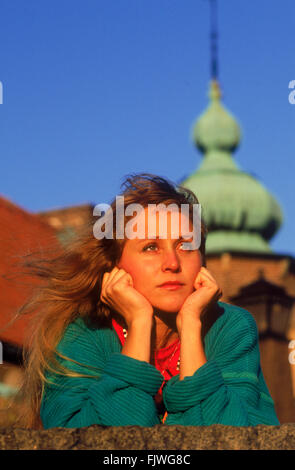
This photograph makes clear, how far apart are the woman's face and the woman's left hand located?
30 mm

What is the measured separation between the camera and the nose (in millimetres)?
3320

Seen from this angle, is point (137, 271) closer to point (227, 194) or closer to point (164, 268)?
point (164, 268)

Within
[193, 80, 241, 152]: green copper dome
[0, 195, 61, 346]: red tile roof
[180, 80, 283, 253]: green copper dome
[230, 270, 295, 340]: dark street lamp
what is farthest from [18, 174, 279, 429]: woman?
[193, 80, 241, 152]: green copper dome

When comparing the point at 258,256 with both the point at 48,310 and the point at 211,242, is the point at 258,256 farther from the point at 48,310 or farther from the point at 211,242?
the point at 48,310

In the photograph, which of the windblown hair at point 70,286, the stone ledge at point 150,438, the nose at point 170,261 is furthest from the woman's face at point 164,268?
the stone ledge at point 150,438

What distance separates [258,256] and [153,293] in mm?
27531

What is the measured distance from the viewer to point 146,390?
305 cm

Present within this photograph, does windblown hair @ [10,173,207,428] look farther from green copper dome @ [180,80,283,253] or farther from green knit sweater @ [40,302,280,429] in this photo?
green copper dome @ [180,80,283,253]

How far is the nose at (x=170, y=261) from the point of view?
332cm

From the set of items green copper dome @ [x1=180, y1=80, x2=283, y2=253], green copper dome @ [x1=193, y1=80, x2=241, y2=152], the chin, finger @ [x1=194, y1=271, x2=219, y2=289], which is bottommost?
the chin

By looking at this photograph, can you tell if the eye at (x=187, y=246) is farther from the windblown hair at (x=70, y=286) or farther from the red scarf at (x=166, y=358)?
the red scarf at (x=166, y=358)

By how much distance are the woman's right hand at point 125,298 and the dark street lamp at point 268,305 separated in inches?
441

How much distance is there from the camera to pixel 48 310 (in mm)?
3533

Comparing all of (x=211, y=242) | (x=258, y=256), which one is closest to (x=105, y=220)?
(x=258, y=256)
